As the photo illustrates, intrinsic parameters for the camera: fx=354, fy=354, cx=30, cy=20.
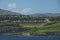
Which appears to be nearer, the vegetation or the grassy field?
the vegetation

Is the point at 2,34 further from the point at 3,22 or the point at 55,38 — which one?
the point at 55,38

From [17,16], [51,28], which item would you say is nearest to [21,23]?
[17,16]

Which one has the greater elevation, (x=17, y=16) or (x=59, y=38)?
(x=17, y=16)

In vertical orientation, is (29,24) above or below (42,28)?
above

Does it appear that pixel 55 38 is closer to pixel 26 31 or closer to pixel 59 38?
pixel 59 38

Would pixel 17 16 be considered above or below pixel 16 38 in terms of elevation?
above

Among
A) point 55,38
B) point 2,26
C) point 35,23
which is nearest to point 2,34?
point 2,26

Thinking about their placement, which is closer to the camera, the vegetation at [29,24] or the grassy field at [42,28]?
the vegetation at [29,24]

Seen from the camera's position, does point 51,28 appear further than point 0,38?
No

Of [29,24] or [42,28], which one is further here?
[42,28]
